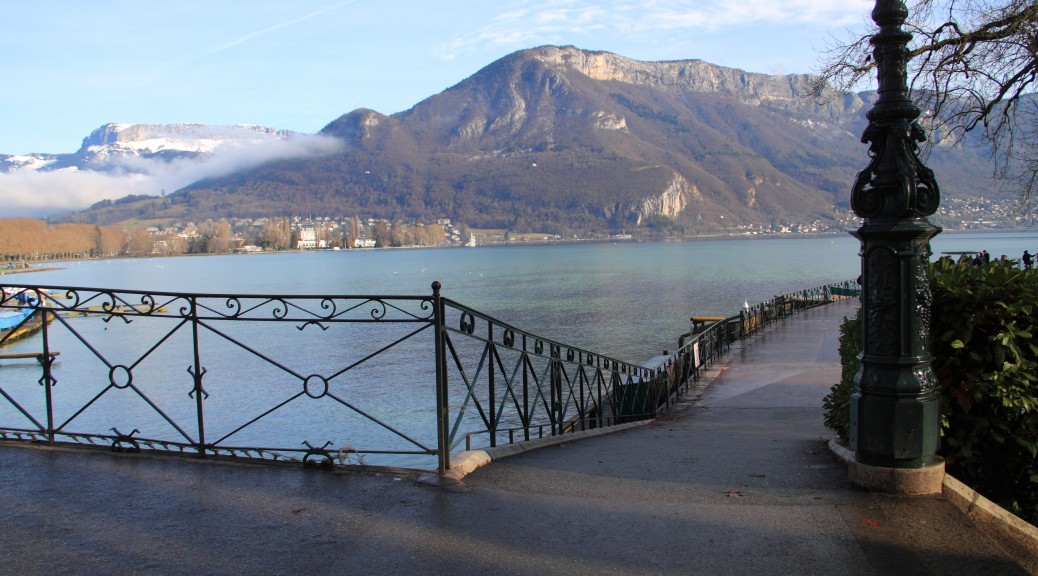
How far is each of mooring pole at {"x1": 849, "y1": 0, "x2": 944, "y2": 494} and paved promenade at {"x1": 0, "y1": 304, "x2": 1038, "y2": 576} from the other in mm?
334

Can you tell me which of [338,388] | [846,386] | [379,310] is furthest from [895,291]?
[338,388]

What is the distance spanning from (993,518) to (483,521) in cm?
295

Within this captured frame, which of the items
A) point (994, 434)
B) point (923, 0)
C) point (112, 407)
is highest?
point (923, 0)

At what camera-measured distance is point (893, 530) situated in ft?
13.9

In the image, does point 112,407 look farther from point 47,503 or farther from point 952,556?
point 952,556

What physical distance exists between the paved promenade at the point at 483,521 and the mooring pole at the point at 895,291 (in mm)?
334

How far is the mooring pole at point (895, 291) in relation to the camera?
15.0 ft

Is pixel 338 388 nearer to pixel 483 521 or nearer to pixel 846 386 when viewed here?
pixel 846 386

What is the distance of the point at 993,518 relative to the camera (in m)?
4.29

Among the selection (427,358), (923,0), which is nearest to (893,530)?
(923,0)

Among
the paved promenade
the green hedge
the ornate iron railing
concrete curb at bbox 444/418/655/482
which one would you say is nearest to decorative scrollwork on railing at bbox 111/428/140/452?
the ornate iron railing

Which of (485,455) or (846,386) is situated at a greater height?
(846,386)

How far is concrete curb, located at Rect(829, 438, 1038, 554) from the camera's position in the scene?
13.4 feet

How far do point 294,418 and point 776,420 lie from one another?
14388 mm
